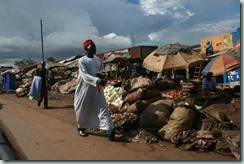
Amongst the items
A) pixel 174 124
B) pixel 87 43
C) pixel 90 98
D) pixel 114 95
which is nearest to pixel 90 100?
pixel 90 98

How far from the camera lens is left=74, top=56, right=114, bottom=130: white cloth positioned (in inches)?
244

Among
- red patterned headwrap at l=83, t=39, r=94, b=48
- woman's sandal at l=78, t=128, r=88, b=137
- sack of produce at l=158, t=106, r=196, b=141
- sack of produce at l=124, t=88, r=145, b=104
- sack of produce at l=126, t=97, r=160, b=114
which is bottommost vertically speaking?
woman's sandal at l=78, t=128, r=88, b=137

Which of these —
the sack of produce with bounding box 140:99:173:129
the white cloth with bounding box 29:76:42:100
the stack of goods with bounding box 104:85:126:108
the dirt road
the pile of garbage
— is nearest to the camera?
the dirt road

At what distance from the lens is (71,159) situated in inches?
192

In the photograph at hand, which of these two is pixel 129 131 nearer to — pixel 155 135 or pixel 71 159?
pixel 155 135

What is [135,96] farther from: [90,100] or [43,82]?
[43,82]

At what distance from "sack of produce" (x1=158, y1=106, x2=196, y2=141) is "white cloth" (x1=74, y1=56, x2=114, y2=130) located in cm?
116

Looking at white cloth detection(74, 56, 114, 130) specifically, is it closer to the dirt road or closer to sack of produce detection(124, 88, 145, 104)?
the dirt road

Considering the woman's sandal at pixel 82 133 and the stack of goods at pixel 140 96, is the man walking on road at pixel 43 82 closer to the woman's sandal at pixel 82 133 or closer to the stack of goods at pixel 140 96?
the stack of goods at pixel 140 96

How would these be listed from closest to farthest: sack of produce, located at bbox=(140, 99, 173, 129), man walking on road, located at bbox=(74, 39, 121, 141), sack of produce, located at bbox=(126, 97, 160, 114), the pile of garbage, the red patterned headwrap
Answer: the pile of garbage → man walking on road, located at bbox=(74, 39, 121, 141) → the red patterned headwrap → sack of produce, located at bbox=(140, 99, 173, 129) → sack of produce, located at bbox=(126, 97, 160, 114)

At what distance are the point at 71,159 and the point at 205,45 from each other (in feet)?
69.7

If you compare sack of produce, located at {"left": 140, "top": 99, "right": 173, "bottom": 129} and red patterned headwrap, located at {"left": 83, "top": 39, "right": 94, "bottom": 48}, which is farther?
sack of produce, located at {"left": 140, "top": 99, "right": 173, "bottom": 129}

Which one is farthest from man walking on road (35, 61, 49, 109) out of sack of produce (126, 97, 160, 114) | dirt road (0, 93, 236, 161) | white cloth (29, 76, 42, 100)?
sack of produce (126, 97, 160, 114)

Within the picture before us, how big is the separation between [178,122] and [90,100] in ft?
6.08
